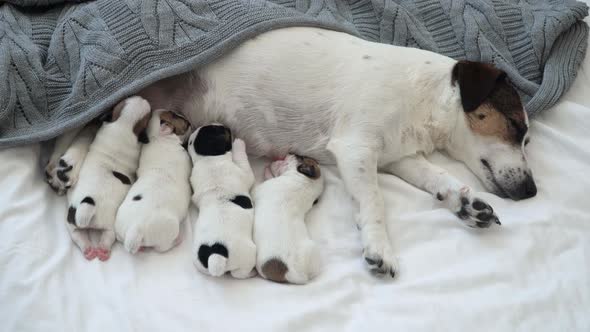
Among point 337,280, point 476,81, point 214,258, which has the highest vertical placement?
point 476,81

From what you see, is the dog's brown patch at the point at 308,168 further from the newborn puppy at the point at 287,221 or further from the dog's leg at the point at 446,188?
the dog's leg at the point at 446,188

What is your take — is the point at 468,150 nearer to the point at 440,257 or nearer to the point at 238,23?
the point at 440,257

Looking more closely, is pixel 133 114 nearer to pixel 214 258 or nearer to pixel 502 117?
pixel 214 258

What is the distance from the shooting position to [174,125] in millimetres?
1865

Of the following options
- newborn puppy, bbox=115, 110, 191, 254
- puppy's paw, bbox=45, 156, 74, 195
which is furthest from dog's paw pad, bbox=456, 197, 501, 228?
puppy's paw, bbox=45, 156, 74, 195

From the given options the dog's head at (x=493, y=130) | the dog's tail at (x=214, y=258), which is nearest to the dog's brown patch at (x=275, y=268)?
the dog's tail at (x=214, y=258)

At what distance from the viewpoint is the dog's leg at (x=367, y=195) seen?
1.58 m

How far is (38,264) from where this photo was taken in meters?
1.46

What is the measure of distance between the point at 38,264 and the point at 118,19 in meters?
0.91

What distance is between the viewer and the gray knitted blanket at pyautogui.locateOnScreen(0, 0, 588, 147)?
1786 mm

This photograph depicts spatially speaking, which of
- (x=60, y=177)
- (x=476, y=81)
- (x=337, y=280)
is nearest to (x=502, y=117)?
(x=476, y=81)

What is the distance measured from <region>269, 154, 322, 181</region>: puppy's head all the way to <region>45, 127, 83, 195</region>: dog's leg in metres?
0.70

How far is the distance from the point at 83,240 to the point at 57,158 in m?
0.38

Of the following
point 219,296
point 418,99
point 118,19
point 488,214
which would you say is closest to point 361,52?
point 418,99
